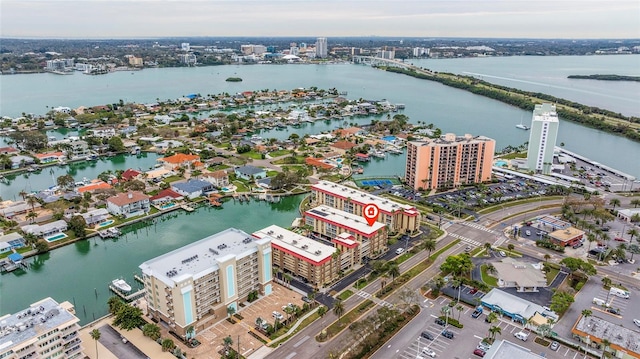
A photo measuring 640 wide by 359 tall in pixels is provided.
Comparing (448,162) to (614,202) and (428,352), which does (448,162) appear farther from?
(428,352)

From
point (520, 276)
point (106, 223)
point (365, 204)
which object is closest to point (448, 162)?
point (365, 204)

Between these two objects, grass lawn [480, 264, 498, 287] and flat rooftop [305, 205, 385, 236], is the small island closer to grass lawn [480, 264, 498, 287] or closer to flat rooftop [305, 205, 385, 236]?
grass lawn [480, 264, 498, 287]

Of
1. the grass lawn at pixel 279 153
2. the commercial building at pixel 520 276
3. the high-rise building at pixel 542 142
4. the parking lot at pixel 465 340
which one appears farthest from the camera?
the grass lawn at pixel 279 153

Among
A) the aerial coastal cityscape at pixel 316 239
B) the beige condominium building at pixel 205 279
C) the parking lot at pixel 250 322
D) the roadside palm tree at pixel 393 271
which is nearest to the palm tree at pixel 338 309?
the aerial coastal cityscape at pixel 316 239

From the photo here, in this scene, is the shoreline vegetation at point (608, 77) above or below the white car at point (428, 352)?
above

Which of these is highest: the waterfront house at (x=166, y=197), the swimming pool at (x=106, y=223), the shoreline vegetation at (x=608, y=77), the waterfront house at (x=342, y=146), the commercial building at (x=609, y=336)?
the shoreline vegetation at (x=608, y=77)

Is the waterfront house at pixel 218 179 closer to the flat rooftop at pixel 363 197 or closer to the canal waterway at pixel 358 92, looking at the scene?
the flat rooftop at pixel 363 197

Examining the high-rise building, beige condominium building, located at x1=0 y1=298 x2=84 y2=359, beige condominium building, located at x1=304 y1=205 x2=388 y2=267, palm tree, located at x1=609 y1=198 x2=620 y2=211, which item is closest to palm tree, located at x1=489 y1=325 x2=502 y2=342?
beige condominium building, located at x1=304 y1=205 x2=388 y2=267
